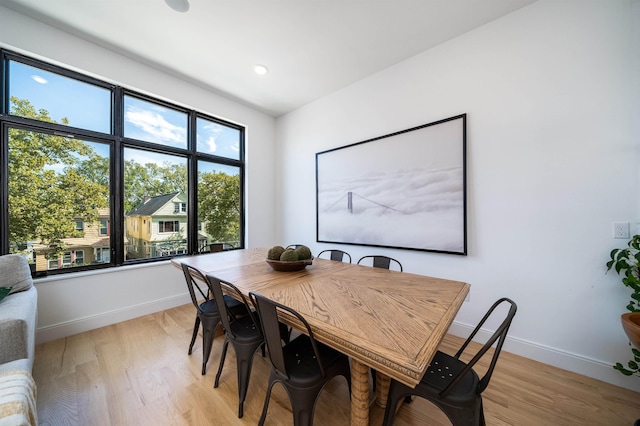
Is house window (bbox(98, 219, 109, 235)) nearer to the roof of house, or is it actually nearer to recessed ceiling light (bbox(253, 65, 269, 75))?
the roof of house

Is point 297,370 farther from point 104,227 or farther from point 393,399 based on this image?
point 104,227

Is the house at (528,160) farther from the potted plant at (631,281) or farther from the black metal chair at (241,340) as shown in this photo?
the black metal chair at (241,340)

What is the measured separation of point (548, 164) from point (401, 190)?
4.10 feet

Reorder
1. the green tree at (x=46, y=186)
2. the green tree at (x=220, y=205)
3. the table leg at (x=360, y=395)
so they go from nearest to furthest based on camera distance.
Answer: the table leg at (x=360, y=395), the green tree at (x=46, y=186), the green tree at (x=220, y=205)

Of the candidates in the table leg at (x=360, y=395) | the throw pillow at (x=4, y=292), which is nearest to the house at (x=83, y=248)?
the throw pillow at (x=4, y=292)

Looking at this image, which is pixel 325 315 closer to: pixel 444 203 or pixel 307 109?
pixel 444 203

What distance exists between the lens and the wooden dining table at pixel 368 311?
79 cm

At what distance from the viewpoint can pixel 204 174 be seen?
11.5ft

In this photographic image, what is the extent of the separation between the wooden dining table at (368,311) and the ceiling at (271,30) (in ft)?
7.71

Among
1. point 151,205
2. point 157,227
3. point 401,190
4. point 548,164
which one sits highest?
Answer: point 548,164

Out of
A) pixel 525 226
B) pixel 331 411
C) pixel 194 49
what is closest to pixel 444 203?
pixel 525 226

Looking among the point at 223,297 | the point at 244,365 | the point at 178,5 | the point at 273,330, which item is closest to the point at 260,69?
the point at 178,5

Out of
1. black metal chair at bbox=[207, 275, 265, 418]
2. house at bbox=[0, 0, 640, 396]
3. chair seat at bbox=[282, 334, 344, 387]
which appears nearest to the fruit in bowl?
black metal chair at bbox=[207, 275, 265, 418]

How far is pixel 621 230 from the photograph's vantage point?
1662mm
